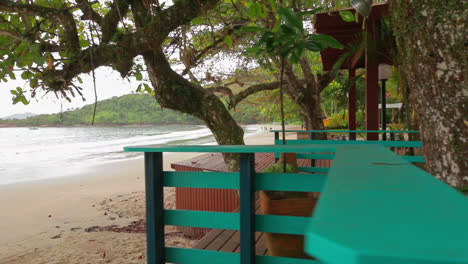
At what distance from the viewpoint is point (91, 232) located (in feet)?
27.1

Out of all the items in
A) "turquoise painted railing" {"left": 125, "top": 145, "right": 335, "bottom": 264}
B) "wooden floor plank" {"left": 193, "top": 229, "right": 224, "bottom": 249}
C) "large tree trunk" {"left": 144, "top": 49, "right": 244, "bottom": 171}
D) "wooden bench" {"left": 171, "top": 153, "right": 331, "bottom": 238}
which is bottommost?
"wooden bench" {"left": 171, "top": 153, "right": 331, "bottom": 238}

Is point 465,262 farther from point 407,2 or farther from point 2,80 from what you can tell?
point 2,80

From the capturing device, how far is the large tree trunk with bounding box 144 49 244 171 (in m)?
4.91

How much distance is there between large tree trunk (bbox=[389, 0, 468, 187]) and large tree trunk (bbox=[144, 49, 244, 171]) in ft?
9.99

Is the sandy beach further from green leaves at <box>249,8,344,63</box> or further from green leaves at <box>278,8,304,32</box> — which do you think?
green leaves at <box>278,8,304,32</box>

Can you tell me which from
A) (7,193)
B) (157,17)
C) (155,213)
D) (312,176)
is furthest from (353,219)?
(7,193)

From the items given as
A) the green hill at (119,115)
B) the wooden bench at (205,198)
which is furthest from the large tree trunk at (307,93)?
the green hill at (119,115)

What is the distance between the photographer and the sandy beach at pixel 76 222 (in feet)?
21.9

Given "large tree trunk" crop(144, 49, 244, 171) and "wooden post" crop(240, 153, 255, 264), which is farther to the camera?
"large tree trunk" crop(144, 49, 244, 171)

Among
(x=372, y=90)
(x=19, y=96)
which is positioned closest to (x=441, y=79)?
(x=372, y=90)

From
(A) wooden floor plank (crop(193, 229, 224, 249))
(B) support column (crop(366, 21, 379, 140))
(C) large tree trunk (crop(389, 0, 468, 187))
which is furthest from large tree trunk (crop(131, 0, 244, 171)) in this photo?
(C) large tree trunk (crop(389, 0, 468, 187))

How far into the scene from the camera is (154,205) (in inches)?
76.5

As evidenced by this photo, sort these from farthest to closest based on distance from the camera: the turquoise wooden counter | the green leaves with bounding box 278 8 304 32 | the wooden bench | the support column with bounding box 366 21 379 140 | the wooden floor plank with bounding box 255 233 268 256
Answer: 1. the wooden bench
2. the support column with bounding box 366 21 379 140
3. the wooden floor plank with bounding box 255 233 268 256
4. the green leaves with bounding box 278 8 304 32
5. the turquoise wooden counter

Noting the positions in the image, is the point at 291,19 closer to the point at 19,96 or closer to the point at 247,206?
the point at 247,206
